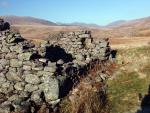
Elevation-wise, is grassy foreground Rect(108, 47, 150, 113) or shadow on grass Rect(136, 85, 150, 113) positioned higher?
grassy foreground Rect(108, 47, 150, 113)

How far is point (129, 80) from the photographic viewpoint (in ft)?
77.8

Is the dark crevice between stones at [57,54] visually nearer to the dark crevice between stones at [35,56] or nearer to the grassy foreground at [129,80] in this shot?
the dark crevice between stones at [35,56]

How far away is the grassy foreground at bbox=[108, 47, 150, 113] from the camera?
20000 mm

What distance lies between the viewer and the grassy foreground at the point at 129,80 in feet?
65.6

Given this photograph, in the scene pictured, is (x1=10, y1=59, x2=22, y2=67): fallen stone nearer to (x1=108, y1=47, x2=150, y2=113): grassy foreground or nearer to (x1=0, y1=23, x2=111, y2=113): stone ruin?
(x1=0, y1=23, x2=111, y2=113): stone ruin

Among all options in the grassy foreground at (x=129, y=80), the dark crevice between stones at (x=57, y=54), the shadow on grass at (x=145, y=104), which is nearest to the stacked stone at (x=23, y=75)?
the grassy foreground at (x=129, y=80)

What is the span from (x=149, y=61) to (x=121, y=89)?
5.60 metres

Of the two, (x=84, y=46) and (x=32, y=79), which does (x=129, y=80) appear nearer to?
(x=84, y=46)

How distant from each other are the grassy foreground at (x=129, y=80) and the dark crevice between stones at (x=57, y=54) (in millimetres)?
4543

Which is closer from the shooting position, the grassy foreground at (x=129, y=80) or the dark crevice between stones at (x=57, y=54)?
the grassy foreground at (x=129, y=80)

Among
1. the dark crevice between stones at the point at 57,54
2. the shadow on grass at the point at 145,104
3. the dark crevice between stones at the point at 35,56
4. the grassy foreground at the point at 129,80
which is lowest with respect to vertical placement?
the shadow on grass at the point at 145,104

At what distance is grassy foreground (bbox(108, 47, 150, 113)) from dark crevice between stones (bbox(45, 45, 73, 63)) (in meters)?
4.54

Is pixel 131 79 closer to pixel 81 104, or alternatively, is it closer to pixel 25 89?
pixel 81 104

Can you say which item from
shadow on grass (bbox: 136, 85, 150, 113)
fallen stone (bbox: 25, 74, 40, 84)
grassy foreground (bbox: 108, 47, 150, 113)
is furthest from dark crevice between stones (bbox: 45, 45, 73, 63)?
shadow on grass (bbox: 136, 85, 150, 113)
